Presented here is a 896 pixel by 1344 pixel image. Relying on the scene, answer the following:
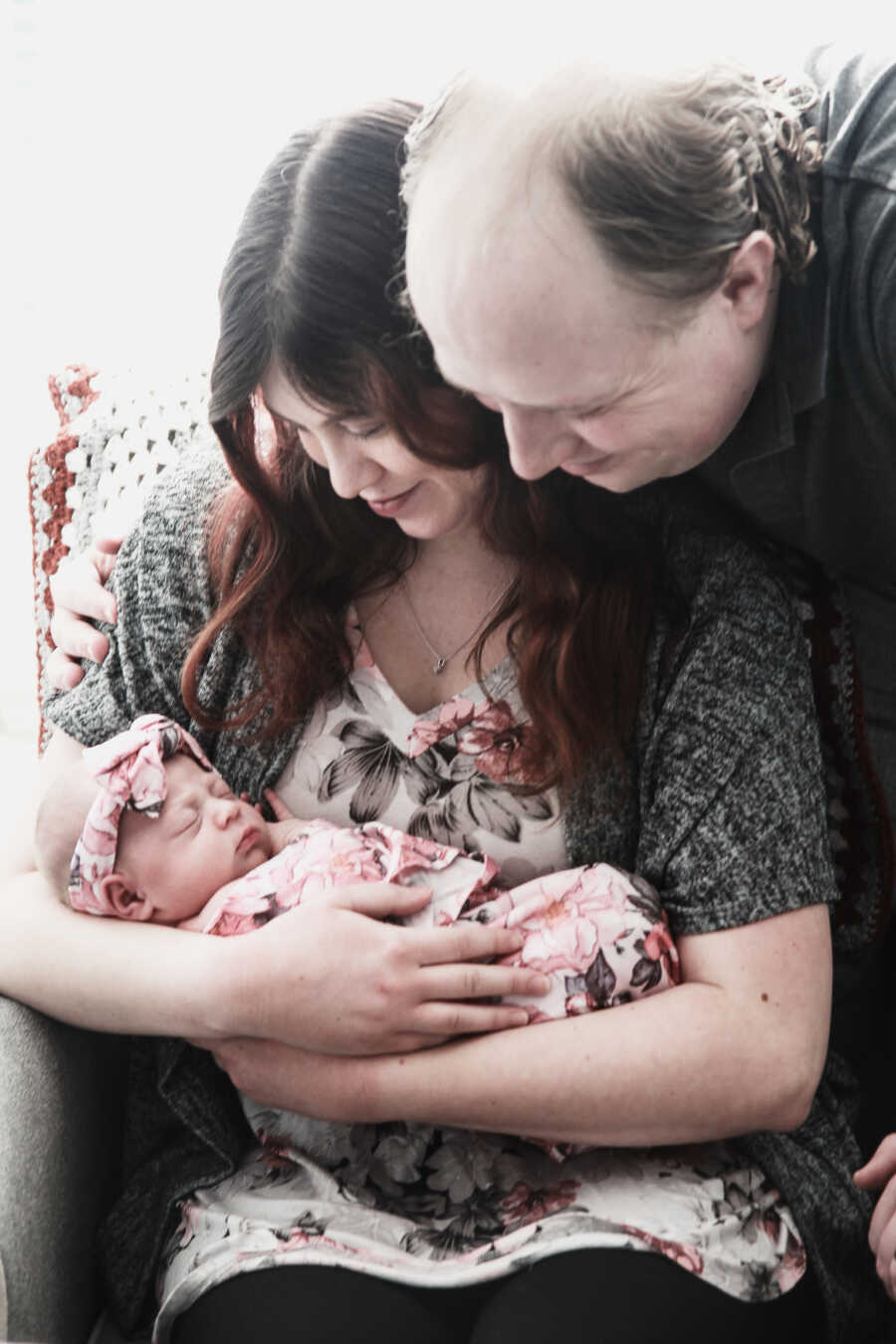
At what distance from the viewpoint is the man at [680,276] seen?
101 centimetres

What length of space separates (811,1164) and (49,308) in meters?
1.86

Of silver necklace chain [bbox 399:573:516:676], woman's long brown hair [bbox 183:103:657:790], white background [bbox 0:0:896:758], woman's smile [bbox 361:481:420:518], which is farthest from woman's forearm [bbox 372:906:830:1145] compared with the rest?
white background [bbox 0:0:896:758]

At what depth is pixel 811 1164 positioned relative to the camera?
1312 mm

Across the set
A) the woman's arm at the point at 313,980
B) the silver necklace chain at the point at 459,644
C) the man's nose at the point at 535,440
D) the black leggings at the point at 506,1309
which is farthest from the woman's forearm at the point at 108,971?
the man's nose at the point at 535,440

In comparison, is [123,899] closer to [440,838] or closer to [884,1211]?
[440,838]

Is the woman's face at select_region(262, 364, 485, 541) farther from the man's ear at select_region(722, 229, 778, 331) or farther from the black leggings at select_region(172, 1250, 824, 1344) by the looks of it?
the black leggings at select_region(172, 1250, 824, 1344)

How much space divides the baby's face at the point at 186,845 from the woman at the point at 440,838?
0.19 ft

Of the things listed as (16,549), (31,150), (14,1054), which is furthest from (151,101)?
(14,1054)

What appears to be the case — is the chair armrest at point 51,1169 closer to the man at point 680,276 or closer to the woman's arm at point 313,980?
the woman's arm at point 313,980

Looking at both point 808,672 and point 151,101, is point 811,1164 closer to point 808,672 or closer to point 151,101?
point 808,672

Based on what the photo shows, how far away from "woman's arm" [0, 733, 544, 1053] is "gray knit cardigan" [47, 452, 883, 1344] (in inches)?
5.8

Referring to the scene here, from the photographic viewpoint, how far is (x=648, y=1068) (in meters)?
1.21

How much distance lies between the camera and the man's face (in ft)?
→ 3.33

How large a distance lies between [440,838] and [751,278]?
62 cm
